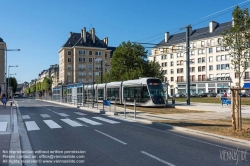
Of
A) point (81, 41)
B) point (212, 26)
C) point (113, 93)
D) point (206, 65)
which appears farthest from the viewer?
point (81, 41)

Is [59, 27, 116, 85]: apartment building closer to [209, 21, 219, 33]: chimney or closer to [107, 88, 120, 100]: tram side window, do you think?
[209, 21, 219, 33]: chimney

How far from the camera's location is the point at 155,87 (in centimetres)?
2853

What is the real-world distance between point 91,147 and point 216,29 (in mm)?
75207

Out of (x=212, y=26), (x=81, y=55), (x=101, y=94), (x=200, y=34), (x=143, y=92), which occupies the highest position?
(x=212, y=26)

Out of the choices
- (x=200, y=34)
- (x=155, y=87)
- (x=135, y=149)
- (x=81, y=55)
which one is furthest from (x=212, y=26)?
(x=135, y=149)

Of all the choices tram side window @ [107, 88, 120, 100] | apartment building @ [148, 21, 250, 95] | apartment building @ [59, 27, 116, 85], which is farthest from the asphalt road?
apartment building @ [59, 27, 116, 85]

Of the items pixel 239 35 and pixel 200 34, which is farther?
pixel 200 34

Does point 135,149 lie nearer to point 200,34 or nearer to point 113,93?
point 113,93

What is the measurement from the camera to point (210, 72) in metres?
78.2

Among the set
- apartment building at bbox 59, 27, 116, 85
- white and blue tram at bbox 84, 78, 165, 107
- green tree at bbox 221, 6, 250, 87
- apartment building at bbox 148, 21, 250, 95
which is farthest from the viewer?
apartment building at bbox 59, 27, 116, 85

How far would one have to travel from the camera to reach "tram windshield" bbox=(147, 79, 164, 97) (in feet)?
92.6

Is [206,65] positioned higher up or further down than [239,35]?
higher up

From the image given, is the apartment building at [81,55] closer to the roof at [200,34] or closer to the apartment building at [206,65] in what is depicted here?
the apartment building at [206,65]

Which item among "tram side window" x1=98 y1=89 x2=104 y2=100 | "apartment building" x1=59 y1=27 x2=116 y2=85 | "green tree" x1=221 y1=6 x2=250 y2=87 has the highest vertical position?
"apartment building" x1=59 y1=27 x2=116 y2=85
